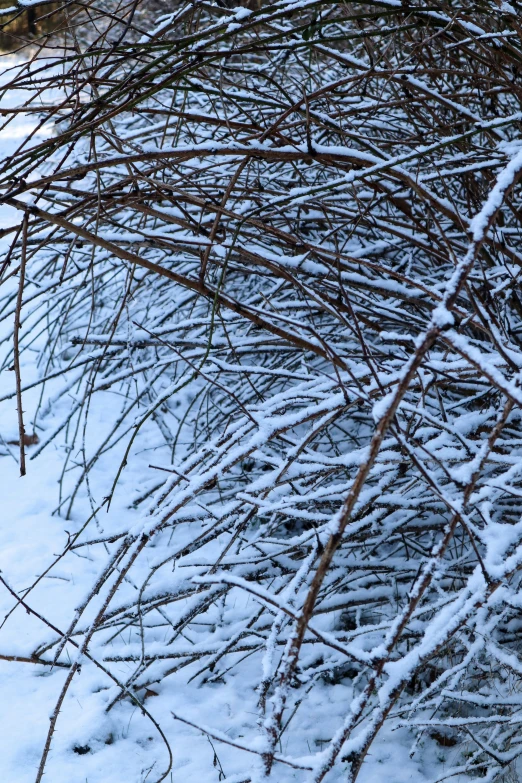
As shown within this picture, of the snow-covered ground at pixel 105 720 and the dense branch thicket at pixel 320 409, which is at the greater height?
the dense branch thicket at pixel 320 409

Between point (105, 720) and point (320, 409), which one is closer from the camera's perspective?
point (320, 409)

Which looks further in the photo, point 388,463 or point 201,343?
point 201,343

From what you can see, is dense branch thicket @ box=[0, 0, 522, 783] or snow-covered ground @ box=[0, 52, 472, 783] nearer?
dense branch thicket @ box=[0, 0, 522, 783]

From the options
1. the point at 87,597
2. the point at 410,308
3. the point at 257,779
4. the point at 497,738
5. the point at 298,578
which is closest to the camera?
the point at 257,779

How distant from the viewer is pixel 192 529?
2.82 metres

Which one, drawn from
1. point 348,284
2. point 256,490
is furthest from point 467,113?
point 256,490

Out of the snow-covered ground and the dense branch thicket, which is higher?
the dense branch thicket

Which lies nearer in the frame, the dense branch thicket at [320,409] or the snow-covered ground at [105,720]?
the dense branch thicket at [320,409]

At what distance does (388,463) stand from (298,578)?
36cm

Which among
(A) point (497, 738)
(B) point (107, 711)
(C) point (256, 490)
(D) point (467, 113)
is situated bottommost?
(A) point (497, 738)

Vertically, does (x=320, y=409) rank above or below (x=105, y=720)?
above

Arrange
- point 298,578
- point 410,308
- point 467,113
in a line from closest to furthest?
point 298,578
point 467,113
point 410,308

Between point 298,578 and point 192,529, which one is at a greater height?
point 298,578

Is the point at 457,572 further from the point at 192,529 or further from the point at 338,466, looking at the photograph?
the point at 192,529
